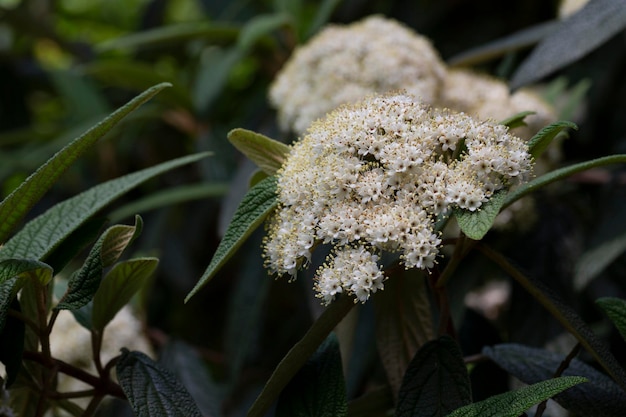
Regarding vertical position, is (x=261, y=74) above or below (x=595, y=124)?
above

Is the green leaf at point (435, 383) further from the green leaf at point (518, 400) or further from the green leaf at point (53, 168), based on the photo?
the green leaf at point (53, 168)

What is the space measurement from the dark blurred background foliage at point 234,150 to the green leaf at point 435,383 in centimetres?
24

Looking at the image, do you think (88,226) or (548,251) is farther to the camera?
(548,251)

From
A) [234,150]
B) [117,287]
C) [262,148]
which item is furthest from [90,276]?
[234,150]

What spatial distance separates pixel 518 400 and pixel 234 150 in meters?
1.16

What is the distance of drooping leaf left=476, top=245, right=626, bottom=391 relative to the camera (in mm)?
695

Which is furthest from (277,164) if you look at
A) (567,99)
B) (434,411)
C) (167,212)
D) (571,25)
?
(167,212)

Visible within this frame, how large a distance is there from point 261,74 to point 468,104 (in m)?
0.74

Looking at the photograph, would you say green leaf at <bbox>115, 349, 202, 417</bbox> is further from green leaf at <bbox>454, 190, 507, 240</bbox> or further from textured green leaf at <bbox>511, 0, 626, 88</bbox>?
textured green leaf at <bbox>511, 0, 626, 88</bbox>

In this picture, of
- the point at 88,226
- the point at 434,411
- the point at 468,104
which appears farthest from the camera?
the point at 468,104

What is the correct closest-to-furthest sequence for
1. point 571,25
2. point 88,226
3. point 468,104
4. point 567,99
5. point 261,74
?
point 88,226, point 571,25, point 468,104, point 567,99, point 261,74

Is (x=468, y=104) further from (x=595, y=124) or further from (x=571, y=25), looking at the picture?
(x=595, y=124)

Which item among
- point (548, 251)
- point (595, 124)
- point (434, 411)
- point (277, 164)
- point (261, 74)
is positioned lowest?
point (434, 411)

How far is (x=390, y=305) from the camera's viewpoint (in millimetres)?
815
